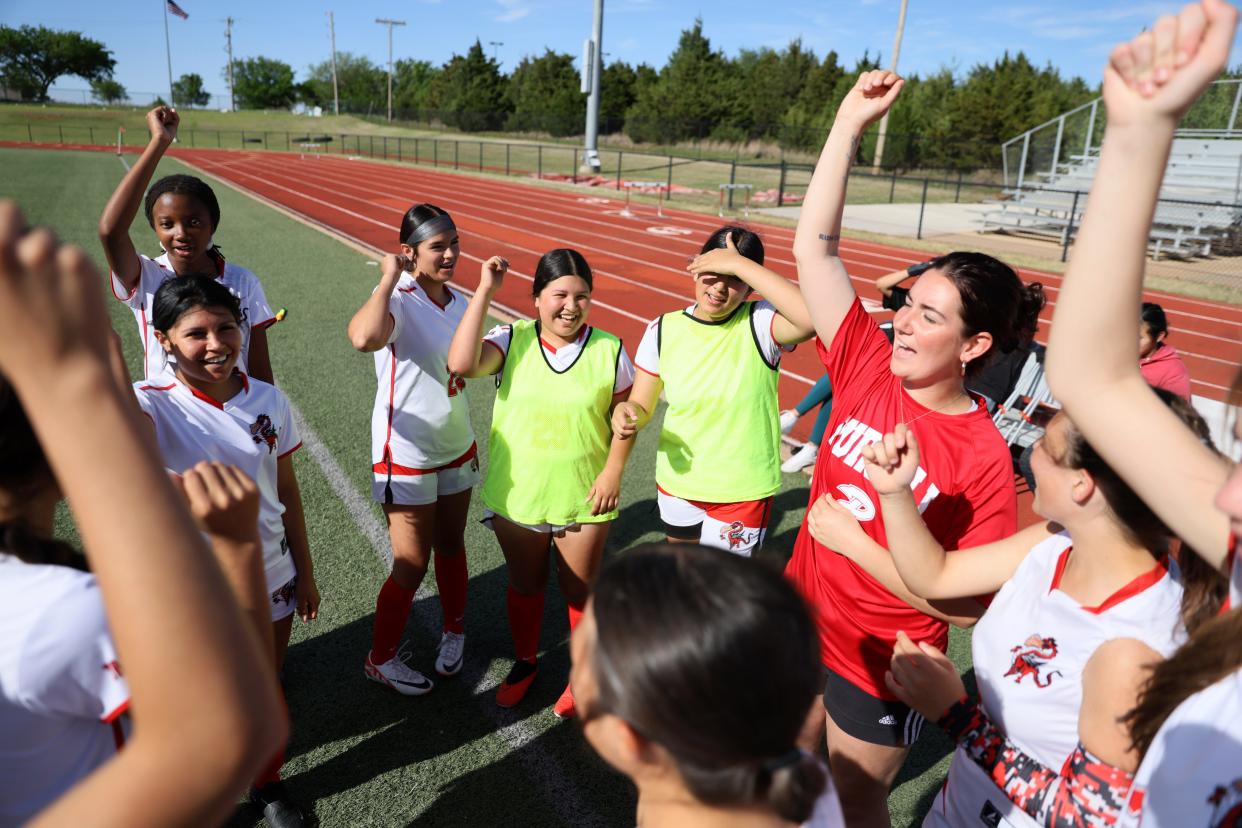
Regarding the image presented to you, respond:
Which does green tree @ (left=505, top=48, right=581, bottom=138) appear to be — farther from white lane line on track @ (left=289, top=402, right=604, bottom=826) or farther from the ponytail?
the ponytail

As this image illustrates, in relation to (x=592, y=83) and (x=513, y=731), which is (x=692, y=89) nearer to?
(x=592, y=83)

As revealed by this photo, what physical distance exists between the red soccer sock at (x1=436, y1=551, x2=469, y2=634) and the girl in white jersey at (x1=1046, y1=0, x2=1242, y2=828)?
2.78m

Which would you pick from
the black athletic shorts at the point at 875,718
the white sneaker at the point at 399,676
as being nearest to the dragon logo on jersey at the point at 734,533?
the black athletic shorts at the point at 875,718

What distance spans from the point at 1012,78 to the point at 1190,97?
44.7m

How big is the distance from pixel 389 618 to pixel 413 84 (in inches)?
3486

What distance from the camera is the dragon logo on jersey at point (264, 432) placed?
2.57m

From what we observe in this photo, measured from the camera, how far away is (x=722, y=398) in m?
3.14

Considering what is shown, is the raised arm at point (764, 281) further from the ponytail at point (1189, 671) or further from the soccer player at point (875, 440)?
the ponytail at point (1189, 671)

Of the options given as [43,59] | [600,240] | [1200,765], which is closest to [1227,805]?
[1200,765]

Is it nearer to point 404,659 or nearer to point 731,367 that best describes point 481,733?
point 404,659

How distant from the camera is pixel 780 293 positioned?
8.86ft

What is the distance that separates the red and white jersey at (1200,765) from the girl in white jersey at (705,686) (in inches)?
17.4

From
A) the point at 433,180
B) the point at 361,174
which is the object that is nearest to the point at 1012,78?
the point at 433,180

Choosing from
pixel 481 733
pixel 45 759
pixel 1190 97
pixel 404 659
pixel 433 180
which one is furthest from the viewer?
pixel 433 180
